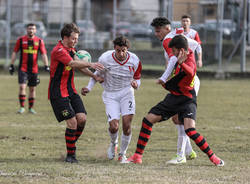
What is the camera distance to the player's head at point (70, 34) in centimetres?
726

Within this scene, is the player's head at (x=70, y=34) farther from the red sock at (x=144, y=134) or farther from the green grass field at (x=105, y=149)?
the green grass field at (x=105, y=149)

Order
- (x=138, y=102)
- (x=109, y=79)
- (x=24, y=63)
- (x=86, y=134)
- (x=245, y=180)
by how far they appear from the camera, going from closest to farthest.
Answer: (x=245, y=180) → (x=109, y=79) → (x=86, y=134) → (x=24, y=63) → (x=138, y=102)

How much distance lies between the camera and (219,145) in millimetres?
8641

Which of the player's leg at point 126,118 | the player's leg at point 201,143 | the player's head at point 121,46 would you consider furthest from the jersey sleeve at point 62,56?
the player's leg at point 201,143

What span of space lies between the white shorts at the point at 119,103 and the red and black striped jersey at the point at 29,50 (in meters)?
5.66

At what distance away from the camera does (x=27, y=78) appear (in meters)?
13.0

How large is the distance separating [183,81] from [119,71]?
1.01m

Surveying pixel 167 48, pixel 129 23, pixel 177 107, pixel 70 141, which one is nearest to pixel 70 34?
pixel 167 48

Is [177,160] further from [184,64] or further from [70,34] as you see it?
[70,34]

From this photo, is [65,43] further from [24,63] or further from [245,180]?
[24,63]

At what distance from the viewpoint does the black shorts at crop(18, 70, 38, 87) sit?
42.3 feet

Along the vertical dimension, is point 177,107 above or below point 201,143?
above

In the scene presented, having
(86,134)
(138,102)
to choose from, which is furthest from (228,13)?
(86,134)

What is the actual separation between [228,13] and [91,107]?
44.7 feet
